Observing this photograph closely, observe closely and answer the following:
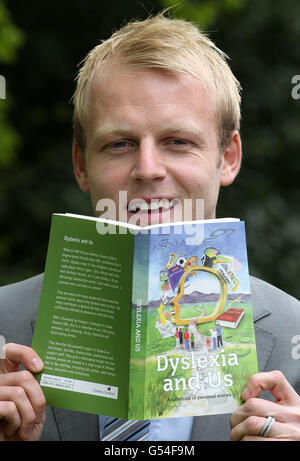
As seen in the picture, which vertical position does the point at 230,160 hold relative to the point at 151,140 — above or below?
above

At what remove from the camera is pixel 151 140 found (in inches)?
84.4

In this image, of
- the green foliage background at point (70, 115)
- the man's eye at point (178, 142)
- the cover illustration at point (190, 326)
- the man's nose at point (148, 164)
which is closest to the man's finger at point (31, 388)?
the cover illustration at point (190, 326)

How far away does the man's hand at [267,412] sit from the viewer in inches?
66.1

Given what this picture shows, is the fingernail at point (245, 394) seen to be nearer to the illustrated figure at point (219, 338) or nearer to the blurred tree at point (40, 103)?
the illustrated figure at point (219, 338)

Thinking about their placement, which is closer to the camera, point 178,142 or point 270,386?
point 270,386

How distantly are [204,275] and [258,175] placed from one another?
4972 millimetres

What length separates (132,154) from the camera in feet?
7.17

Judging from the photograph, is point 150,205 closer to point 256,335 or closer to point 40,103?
point 256,335

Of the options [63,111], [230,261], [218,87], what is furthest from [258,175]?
[230,261]

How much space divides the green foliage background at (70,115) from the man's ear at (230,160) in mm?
3674

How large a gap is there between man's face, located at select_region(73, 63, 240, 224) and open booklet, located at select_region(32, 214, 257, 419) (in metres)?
0.39

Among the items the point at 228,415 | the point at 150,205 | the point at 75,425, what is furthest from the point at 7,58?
the point at 228,415

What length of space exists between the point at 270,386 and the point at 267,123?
534 centimetres

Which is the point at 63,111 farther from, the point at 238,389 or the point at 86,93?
the point at 238,389
